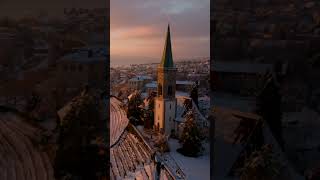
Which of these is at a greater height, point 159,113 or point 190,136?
point 159,113

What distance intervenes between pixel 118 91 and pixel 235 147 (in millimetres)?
2288

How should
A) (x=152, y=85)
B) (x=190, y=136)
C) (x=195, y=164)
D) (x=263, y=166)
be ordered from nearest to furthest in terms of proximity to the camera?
(x=263, y=166), (x=195, y=164), (x=190, y=136), (x=152, y=85)

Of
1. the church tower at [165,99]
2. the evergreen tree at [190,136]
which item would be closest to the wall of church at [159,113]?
the church tower at [165,99]

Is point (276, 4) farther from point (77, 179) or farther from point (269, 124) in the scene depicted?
point (77, 179)

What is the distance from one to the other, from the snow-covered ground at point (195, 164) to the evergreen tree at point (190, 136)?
0.56 ft

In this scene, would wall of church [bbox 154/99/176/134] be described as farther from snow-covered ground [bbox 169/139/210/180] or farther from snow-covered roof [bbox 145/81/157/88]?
snow-covered ground [bbox 169/139/210/180]

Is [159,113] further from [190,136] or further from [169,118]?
[190,136]

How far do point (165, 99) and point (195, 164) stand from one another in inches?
107

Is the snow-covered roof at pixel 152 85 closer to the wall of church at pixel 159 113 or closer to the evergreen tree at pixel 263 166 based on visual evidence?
the wall of church at pixel 159 113

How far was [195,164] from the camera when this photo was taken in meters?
4.39

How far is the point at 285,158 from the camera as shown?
2.78m

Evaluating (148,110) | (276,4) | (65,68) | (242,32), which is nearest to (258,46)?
(242,32)

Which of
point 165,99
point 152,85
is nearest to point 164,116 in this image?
point 165,99

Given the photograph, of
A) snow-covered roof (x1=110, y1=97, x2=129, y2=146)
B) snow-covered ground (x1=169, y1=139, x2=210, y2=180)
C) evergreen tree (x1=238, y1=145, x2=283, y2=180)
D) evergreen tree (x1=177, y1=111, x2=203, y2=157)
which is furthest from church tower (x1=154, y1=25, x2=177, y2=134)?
evergreen tree (x1=238, y1=145, x2=283, y2=180)
